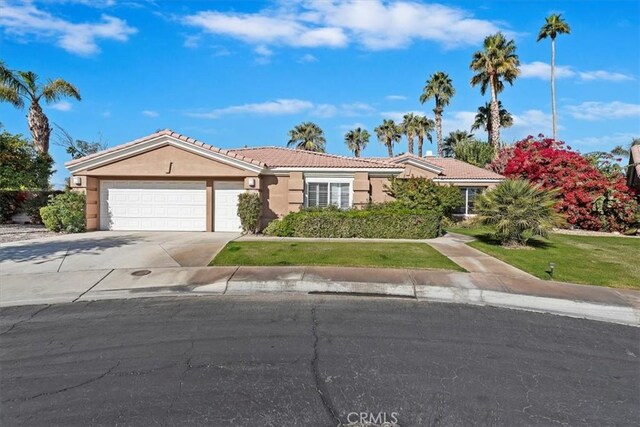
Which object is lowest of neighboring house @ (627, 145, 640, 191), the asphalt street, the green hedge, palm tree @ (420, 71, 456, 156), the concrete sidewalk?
the asphalt street

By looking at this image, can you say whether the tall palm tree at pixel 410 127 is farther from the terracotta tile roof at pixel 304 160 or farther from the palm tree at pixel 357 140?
the terracotta tile roof at pixel 304 160

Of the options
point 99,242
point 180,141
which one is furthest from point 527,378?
point 180,141

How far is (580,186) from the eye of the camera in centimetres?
1984

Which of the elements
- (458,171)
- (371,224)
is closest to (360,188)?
(371,224)

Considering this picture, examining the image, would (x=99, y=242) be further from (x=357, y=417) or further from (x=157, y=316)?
(x=357, y=417)

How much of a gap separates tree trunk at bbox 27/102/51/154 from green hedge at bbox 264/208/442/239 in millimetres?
19192

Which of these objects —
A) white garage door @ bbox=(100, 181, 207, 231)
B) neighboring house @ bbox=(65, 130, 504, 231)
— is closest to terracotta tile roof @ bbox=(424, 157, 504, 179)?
neighboring house @ bbox=(65, 130, 504, 231)

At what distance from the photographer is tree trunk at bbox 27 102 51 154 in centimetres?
2419

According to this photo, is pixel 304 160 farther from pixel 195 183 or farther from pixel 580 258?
pixel 580 258

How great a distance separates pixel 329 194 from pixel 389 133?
41.1 m

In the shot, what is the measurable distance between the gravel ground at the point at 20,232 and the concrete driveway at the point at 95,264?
105 cm

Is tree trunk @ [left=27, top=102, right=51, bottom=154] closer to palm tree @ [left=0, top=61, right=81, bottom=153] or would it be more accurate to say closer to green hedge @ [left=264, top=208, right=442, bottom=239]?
palm tree @ [left=0, top=61, right=81, bottom=153]

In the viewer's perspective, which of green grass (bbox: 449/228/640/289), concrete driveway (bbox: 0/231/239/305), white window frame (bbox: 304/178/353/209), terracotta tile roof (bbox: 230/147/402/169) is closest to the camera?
concrete driveway (bbox: 0/231/239/305)

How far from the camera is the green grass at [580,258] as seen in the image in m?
9.27
